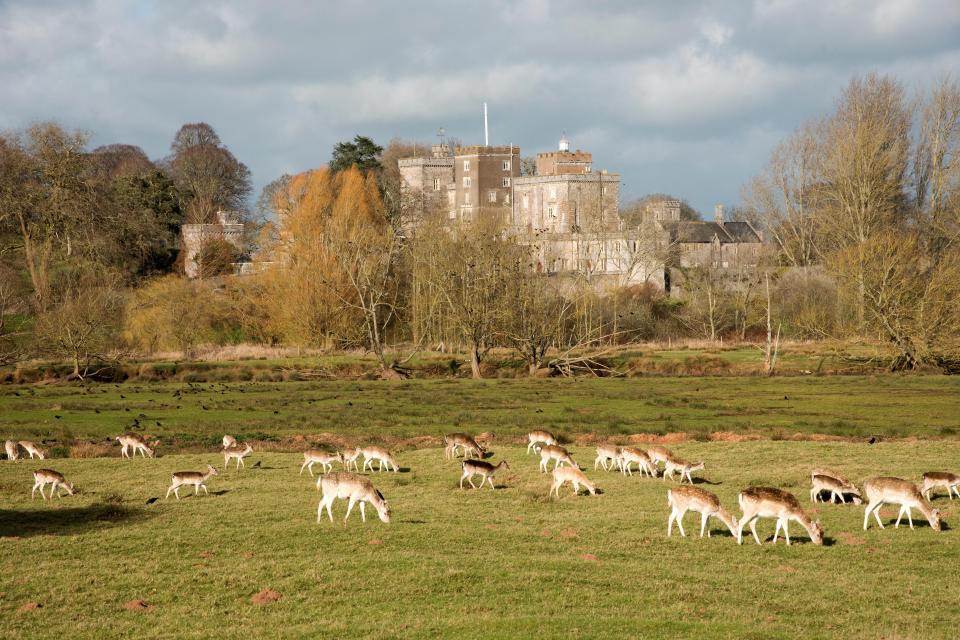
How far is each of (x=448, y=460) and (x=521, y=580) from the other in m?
15.1

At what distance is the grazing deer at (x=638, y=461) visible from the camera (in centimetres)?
2909

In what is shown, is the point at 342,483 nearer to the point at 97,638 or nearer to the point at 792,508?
the point at 97,638

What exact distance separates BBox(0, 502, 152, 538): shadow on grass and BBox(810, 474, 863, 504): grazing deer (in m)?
16.4

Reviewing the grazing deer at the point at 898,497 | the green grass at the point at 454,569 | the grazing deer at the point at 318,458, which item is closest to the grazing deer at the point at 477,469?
the green grass at the point at 454,569

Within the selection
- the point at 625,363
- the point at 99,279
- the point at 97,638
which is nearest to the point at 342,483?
the point at 97,638

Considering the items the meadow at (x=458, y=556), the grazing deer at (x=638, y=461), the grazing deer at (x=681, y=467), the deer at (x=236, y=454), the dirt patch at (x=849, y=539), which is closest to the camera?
the meadow at (x=458, y=556)

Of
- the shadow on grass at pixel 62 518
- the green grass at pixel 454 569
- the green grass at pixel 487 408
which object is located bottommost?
the green grass at pixel 487 408

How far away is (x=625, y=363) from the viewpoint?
7881cm

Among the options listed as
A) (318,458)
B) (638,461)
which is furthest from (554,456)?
(318,458)

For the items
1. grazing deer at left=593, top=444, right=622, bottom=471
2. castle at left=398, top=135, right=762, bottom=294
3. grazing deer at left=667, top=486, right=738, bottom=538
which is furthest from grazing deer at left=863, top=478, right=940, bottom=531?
castle at left=398, top=135, right=762, bottom=294

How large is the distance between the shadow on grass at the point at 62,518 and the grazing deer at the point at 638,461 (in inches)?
532

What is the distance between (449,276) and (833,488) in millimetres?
58877

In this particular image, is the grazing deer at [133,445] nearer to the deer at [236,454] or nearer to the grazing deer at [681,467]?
the deer at [236,454]

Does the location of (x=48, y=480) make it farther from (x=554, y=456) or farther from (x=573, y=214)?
(x=573, y=214)
